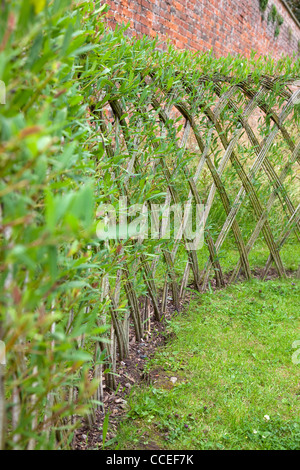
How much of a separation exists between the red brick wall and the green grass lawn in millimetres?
2397

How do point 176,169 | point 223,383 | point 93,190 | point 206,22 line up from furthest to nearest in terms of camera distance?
point 206,22 < point 176,169 < point 223,383 < point 93,190

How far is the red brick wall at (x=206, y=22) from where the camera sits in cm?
576

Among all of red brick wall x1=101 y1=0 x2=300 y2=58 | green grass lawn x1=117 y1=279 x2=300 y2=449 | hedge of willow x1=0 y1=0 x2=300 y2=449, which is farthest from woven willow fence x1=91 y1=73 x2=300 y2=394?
red brick wall x1=101 y1=0 x2=300 y2=58

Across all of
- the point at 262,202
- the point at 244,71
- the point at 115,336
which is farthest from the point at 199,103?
the point at 115,336

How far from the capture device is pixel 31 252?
603 mm

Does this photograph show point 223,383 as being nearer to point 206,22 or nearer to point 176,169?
point 176,169

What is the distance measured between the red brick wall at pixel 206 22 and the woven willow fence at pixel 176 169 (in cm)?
94

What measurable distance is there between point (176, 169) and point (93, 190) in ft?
4.69

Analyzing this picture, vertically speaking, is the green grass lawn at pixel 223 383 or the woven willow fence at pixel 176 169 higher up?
the woven willow fence at pixel 176 169

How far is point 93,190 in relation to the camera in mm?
1147

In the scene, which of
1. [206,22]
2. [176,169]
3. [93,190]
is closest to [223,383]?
[176,169]

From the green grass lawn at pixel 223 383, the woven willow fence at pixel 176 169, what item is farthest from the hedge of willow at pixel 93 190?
the green grass lawn at pixel 223 383

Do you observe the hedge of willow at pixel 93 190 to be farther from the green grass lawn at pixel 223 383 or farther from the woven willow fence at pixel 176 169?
the green grass lawn at pixel 223 383

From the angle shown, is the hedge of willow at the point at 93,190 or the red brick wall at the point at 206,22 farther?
the red brick wall at the point at 206,22
